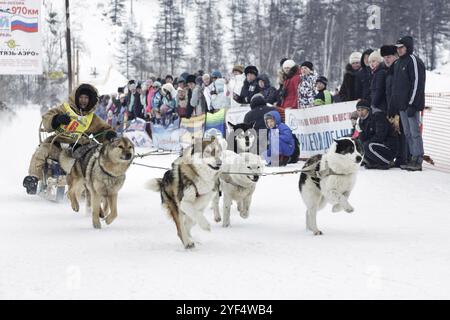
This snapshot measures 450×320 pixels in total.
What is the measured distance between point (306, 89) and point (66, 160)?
496 cm

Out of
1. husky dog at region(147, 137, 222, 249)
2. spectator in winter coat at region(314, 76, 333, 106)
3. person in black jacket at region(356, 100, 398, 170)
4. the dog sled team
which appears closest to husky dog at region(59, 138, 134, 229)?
the dog sled team

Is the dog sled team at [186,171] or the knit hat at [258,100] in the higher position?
the knit hat at [258,100]

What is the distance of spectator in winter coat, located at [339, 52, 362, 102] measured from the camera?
9711 millimetres

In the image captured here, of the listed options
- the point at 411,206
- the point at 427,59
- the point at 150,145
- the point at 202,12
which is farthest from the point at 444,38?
the point at 411,206

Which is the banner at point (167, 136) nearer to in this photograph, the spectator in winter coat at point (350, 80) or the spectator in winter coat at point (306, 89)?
the spectator in winter coat at point (306, 89)

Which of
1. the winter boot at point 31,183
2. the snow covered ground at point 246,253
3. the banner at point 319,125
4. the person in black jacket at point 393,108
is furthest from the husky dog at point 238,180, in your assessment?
the banner at point 319,125

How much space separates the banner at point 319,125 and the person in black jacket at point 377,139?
73 centimetres

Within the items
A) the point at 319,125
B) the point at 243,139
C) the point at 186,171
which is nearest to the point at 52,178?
the point at 243,139

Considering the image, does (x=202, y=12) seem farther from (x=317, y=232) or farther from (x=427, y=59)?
(x=317, y=232)

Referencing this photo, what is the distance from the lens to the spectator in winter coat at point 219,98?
12.6 m

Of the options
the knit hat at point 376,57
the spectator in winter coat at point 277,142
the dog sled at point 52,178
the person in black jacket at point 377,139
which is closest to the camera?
the dog sled at point 52,178

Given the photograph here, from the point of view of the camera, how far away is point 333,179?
496 cm
